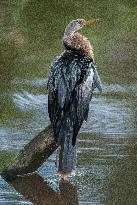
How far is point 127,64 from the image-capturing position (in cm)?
1251

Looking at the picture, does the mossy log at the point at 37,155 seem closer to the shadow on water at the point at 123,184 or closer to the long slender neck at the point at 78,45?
the shadow on water at the point at 123,184

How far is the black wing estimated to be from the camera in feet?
25.7

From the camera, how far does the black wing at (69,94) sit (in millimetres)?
7836

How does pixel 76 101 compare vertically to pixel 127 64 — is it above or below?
above

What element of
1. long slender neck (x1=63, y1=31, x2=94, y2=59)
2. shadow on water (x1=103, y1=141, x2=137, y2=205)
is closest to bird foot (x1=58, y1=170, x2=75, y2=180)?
shadow on water (x1=103, y1=141, x2=137, y2=205)

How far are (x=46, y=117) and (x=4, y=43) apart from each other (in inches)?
148

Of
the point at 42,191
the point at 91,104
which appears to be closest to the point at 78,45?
the point at 42,191

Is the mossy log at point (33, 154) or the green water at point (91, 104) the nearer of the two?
the mossy log at point (33, 154)

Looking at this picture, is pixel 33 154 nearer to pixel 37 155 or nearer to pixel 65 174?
pixel 37 155

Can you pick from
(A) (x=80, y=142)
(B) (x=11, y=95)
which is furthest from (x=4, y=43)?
(A) (x=80, y=142)

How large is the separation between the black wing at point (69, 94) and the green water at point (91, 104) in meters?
0.72

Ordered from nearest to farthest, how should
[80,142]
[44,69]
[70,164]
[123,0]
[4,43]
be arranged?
[70,164]
[80,142]
[44,69]
[4,43]
[123,0]

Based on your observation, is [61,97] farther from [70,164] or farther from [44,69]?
[44,69]

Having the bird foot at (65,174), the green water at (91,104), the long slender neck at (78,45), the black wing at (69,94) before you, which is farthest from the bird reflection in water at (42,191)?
the long slender neck at (78,45)
